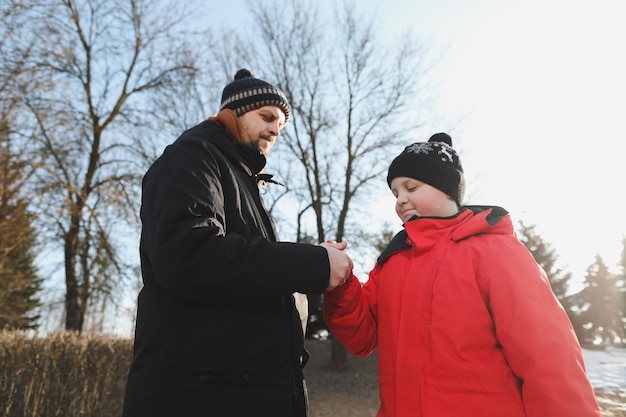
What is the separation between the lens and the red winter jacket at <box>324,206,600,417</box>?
5.32ft

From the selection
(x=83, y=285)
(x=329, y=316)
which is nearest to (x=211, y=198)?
(x=329, y=316)

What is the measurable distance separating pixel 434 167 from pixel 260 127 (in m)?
0.87

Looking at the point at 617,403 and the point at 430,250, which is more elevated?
the point at 430,250

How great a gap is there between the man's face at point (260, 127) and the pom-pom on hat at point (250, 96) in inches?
1.0

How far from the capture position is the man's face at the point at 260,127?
2.24 meters

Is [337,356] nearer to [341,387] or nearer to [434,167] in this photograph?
[341,387]

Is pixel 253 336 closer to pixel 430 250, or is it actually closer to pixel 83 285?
pixel 430 250

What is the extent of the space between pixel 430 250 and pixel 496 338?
0.46 meters

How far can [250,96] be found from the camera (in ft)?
7.51

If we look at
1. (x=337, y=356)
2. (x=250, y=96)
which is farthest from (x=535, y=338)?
(x=337, y=356)

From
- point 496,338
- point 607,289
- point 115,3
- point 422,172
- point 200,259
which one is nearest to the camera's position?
point 200,259

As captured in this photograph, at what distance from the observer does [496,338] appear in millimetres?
1839

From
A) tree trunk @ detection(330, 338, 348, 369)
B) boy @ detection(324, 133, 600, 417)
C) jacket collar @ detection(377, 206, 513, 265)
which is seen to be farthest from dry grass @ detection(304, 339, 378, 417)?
jacket collar @ detection(377, 206, 513, 265)

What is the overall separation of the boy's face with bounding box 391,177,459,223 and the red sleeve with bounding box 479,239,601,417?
42 cm
